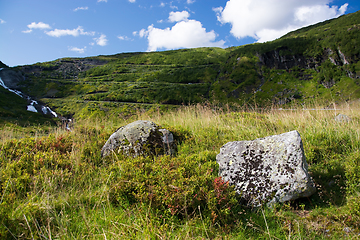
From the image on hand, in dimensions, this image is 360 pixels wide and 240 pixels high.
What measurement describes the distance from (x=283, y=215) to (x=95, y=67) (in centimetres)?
14702

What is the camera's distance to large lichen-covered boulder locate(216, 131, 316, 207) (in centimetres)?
323

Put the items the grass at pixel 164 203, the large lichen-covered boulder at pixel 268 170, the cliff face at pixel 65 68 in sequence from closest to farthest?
the grass at pixel 164 203 < the large lichen-covered boulder at pixel 268 170 < the cliff face at pixel 65 68

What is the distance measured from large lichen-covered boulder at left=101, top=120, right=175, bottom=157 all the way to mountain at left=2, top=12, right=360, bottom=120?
46385 mm

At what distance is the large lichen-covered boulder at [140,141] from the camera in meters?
5.09

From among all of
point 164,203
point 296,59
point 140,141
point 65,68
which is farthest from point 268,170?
point 65,68

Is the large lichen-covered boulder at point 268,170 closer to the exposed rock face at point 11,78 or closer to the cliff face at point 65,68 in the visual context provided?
the exposed rock face at point 11,78

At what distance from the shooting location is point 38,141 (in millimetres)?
5547

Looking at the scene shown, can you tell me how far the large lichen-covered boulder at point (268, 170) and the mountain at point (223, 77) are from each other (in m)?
47.3

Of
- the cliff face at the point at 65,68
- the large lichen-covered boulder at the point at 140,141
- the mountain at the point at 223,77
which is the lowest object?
the large lichen-covered boulder at the point at 140,141

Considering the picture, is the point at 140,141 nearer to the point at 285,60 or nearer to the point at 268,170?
the point at 268,170

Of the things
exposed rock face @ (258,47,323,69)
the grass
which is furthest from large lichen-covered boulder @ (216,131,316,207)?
exposed rock face @ (258,47,323,69)

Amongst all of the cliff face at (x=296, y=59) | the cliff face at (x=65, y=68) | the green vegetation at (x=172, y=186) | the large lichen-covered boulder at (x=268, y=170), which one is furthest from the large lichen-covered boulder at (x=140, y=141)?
the cliff face at (x=65, y=68)

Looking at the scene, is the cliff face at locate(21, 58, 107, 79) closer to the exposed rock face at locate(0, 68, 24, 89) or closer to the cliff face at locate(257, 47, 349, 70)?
the exposed rock face at locate(0, 68, 24, 89)

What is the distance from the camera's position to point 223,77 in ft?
297
